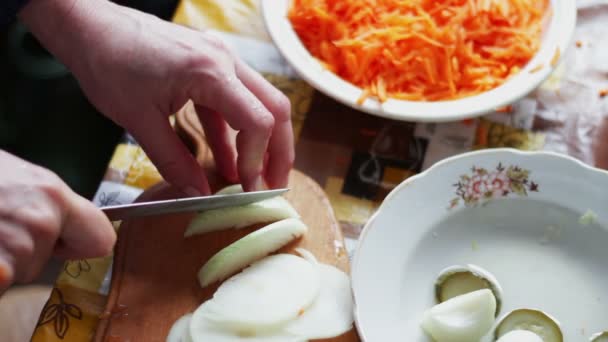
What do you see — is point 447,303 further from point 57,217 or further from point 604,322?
point 57,217

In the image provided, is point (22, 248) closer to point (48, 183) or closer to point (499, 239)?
point (48, 183)

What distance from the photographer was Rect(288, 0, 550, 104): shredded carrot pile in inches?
54.6

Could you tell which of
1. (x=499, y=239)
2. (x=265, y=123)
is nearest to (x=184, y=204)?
(x=265, y=123)

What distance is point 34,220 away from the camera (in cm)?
81

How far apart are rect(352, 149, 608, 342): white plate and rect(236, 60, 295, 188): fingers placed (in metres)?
0.22

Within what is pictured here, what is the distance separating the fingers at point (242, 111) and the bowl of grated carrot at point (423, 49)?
257 millimetres

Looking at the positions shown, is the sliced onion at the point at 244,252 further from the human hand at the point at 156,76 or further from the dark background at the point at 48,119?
the dark background at the point at 48,119

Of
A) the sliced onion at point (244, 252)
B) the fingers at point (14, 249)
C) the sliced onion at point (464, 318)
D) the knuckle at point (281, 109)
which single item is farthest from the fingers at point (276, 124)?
the fingers at point (14, 249)

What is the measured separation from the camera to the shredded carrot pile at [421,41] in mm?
1386

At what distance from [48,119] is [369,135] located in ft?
2.70

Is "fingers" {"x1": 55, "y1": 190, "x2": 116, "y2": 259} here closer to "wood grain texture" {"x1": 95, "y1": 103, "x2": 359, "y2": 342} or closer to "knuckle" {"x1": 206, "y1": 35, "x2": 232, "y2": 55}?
"wood grain texture" {"x1": 95, "y1": 103, "x2": 359, "y2": 342}

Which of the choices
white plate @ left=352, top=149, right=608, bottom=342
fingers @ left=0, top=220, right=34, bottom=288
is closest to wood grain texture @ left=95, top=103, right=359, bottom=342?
white plate @ left=352, top=149, right=608, bottom=342

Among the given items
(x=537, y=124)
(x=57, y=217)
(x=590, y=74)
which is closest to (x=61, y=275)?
(x=57, y=217)

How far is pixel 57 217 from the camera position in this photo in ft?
2.73
